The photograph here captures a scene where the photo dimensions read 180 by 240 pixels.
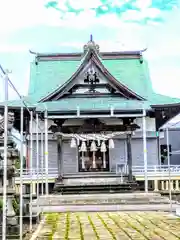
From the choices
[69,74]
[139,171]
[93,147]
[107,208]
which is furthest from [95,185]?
[69,74]

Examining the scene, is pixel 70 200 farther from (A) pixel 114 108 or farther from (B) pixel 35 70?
(B) pixel 35 70

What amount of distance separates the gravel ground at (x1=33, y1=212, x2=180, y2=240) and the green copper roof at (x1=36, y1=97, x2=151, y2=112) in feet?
29.9

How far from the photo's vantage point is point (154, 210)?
13750 mm

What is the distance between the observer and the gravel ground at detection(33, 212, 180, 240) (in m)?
7.96

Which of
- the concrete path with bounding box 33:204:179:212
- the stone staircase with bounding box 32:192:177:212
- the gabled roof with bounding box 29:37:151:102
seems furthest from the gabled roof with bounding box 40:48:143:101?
the concrete path with bounding box 33:204:179:212

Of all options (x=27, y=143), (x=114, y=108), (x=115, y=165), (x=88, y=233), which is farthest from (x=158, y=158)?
(x=88, y=233)

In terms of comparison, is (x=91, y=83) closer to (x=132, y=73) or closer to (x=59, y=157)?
(x=132, y=73)

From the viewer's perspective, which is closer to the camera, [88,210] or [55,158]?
[88,210]

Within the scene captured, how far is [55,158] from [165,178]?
595 centimetres

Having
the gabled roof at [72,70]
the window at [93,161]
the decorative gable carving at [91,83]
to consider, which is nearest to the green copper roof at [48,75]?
the gabled roof at [72,70]

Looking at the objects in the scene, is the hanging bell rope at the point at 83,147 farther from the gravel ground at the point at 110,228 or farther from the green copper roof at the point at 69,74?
the gravel ground at the point at 110,228

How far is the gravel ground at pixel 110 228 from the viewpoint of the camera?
796 centimetres

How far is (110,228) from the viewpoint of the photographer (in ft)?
29.8

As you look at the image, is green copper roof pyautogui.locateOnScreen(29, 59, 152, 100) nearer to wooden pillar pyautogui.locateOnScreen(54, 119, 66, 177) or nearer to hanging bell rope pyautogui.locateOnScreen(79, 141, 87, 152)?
wooden pillar pyautogui.locateOnScreen(54, 119, 66, 177)
